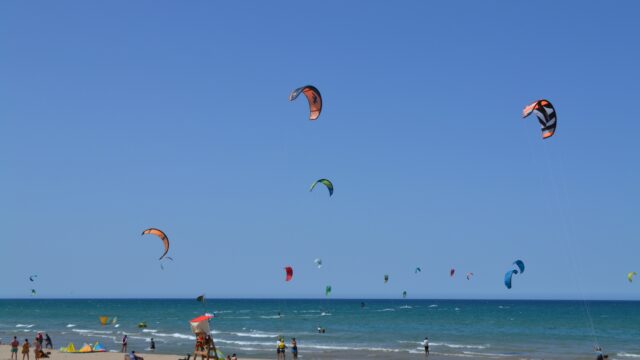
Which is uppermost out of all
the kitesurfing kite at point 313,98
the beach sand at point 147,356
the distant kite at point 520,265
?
the kitesurfing kite at point 313,98

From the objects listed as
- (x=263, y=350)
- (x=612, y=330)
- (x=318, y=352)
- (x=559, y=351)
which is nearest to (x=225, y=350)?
(x=263, y=350)

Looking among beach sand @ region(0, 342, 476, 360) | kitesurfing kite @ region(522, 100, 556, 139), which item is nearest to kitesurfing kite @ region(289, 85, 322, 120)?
kitesurfing kite @ region(522, 100, 556, 139)

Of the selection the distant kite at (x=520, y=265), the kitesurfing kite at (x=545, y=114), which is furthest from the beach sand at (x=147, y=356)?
the kitesurfing kite at (x=545, y=114)

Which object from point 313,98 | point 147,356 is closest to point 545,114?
point 313,98

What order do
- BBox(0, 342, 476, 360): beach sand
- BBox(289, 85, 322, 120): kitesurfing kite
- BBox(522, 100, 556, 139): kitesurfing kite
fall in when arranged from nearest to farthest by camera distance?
BBox(522, 100, 556, 139): kitesurfing kite
BBox(289, 85, 322, 120): kitesurfing kite
BBox(0, 342, 476, 360): beach sand

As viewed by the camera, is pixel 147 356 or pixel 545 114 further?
pixel 147 356

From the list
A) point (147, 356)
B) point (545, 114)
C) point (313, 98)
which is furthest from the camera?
point (147, 356)

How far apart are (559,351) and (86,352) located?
83.9ft

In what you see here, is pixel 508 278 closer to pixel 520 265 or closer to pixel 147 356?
pixel 520 265

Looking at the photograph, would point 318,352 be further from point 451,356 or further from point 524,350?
point 524,350

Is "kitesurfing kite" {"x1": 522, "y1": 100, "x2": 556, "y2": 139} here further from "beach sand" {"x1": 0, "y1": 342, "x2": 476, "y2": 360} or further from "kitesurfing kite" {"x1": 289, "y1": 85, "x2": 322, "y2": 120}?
"beach sand" {"x1": 0, "y1": 342, "x2": 476, "y2": 360}

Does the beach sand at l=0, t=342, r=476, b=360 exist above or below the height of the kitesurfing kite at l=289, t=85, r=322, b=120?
below

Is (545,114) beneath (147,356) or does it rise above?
above

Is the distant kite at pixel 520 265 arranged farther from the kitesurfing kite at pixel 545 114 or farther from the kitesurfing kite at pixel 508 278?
the kitesurfing kite at pixel 545 114
